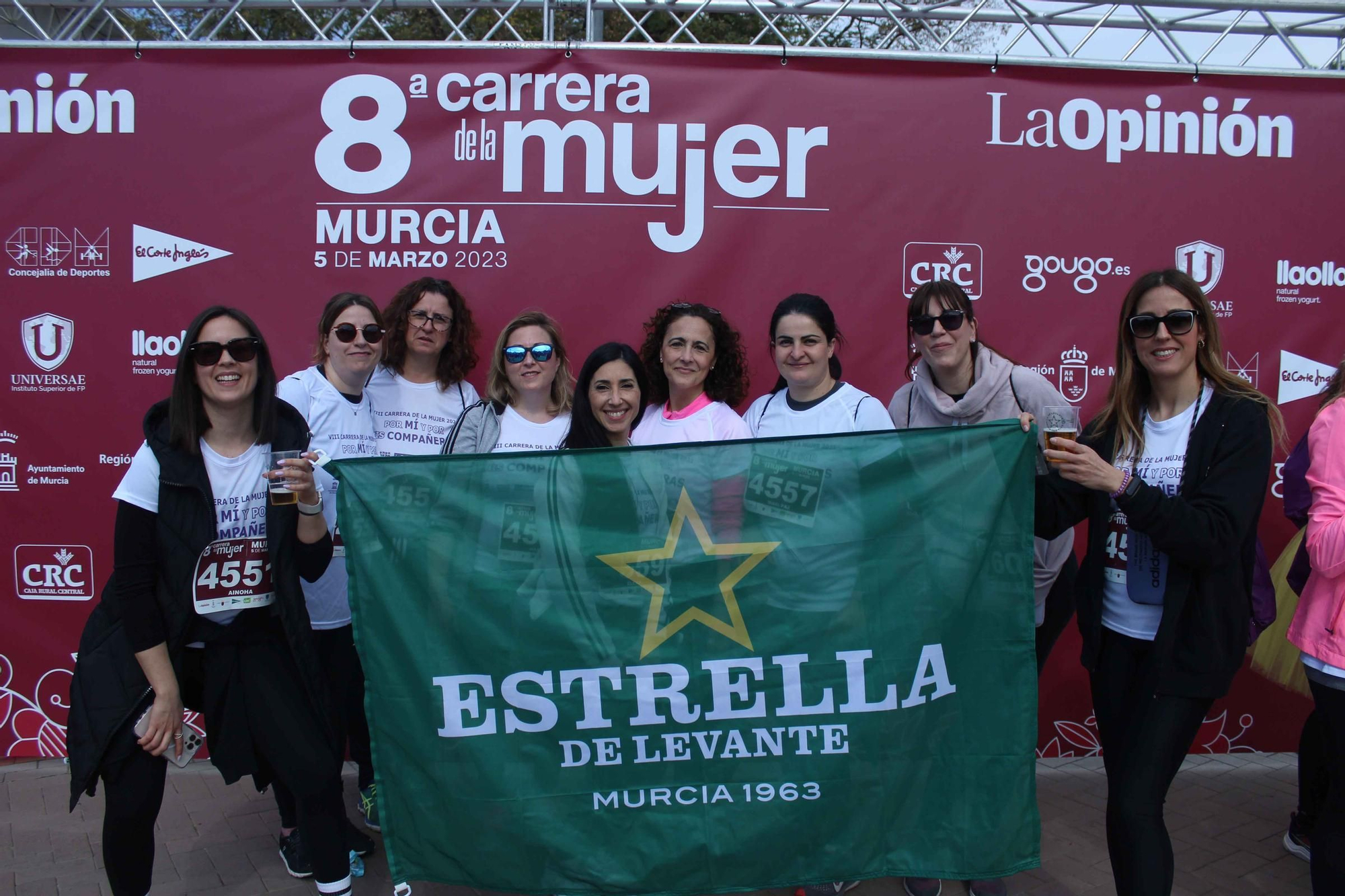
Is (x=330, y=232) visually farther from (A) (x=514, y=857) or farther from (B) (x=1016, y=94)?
(B) (x=1016, y=94)

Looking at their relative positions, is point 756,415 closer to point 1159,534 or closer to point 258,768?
point 1159,534

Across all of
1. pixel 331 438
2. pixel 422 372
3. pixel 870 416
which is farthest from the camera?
pixel 422 372

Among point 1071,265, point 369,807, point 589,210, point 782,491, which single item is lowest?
point 369,807

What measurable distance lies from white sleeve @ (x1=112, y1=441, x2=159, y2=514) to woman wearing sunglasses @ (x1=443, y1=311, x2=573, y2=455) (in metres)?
0.90

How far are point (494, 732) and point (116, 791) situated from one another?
3.21 ft

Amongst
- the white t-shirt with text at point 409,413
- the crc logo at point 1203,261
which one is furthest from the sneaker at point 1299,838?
the white t-shirt with text at point 409,413

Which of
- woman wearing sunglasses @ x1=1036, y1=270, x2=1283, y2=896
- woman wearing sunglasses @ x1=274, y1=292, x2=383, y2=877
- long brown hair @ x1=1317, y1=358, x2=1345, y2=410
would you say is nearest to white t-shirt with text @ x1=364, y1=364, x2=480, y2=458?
woman wearing sunglasses @ x1=274, y1=292, x2=383, y2=877

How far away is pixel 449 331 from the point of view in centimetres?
366

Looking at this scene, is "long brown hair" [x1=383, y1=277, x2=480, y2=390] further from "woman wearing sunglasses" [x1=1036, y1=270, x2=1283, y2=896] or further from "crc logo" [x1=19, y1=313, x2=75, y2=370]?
"woman wearing sunglasses" [x1=1036, y1=270, x2=1283, y2=896]

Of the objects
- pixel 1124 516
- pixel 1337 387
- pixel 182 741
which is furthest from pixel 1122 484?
pixel 182 741

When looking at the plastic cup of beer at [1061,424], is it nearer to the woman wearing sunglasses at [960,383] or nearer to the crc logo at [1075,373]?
the woman wearing sunglasses at [960,383]

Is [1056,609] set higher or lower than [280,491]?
lower

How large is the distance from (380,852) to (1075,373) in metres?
3.43

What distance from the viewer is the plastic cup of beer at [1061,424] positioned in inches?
95.6
